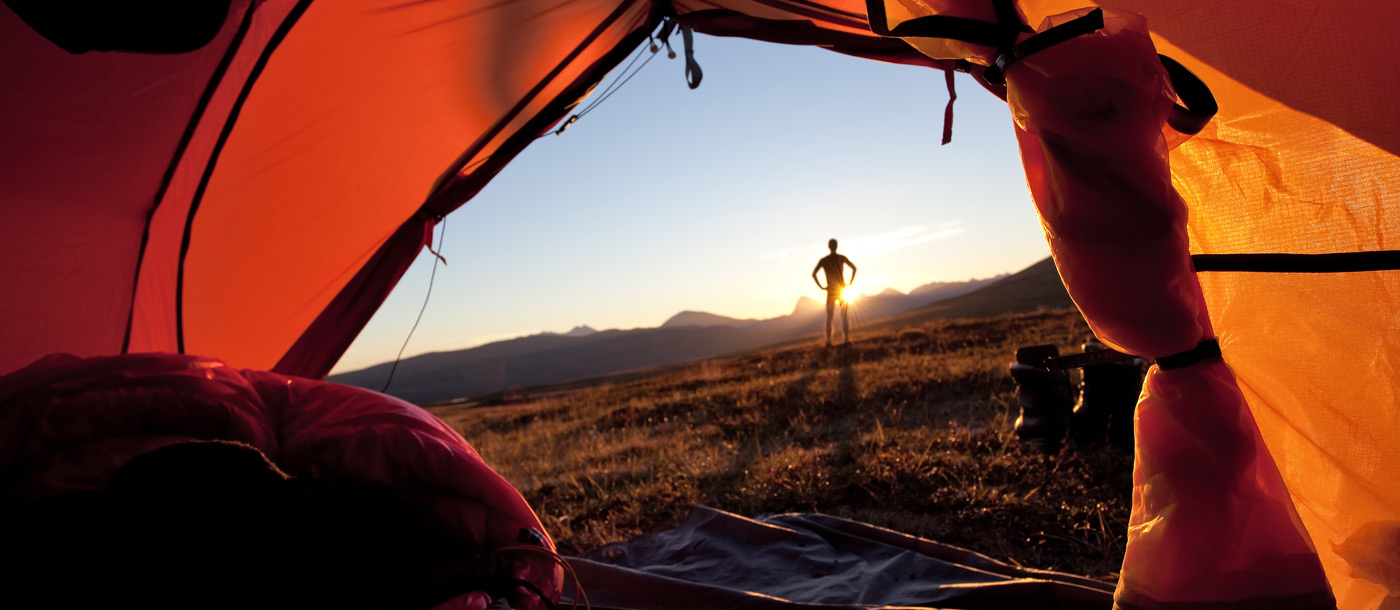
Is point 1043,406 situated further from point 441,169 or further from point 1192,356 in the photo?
point 441,169

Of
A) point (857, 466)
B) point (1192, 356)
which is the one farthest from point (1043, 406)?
point (1192, 356)

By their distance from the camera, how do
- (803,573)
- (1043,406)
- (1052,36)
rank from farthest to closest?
(1043,406)
(803,573)
(1052,36)

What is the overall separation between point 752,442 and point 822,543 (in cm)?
206

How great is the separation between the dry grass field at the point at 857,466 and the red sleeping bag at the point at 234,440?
58.0 inches

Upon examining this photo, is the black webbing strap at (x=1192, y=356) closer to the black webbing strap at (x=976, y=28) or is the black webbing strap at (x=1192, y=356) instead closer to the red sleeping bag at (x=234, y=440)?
the black webbing strap at (x=976, y=28)

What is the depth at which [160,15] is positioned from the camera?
1626mm

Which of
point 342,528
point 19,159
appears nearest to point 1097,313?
point 342,528

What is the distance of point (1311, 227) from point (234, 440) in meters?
2.86

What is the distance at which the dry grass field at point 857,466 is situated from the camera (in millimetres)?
3072

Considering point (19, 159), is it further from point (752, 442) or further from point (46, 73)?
point (752, 442)

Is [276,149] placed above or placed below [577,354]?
above

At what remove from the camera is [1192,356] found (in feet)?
5.14

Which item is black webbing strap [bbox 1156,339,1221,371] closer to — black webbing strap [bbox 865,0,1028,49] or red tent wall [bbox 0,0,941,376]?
black webbing strap [bbox 865,0,1028,49]

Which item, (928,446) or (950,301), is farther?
(950,301)
